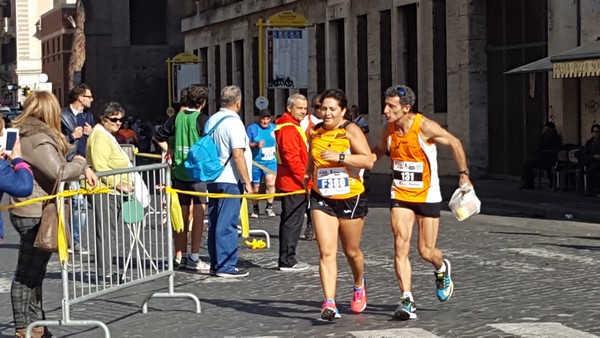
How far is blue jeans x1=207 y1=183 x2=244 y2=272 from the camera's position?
45.4 ft

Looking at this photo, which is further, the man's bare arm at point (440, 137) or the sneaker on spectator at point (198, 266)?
the sneaker on spectator at point (198, 266)

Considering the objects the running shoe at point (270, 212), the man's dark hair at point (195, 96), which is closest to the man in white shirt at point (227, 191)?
the man's dark hair at point (195, 96)

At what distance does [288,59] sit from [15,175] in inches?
1006

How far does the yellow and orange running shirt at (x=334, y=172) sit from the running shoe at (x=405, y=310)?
0.89m

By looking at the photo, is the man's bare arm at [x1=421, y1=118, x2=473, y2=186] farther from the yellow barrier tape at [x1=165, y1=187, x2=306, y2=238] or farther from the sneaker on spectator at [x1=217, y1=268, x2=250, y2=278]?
the sneaker on spectator at [x1=217, y1=268, x2=250, y2=278]

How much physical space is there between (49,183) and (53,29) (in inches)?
3149

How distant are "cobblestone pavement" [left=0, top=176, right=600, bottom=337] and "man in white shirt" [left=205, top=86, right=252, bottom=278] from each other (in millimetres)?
217

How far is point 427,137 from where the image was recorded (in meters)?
11.0

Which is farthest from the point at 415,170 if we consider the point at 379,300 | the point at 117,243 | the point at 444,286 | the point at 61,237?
the point at 61,237

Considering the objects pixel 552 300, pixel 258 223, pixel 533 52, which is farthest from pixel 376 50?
pixel 552 300

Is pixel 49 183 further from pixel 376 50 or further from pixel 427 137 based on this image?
pixel 376 50

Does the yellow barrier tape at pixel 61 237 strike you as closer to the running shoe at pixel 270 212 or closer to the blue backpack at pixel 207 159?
the blue backpack at pixel 207 159

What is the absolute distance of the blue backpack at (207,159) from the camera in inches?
549

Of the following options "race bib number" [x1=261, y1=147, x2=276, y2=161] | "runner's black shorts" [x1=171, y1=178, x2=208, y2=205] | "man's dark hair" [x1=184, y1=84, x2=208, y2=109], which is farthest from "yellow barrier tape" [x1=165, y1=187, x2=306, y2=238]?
"race bib number" [x1=261, y1=147, x2=276, y2=161]
